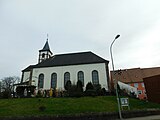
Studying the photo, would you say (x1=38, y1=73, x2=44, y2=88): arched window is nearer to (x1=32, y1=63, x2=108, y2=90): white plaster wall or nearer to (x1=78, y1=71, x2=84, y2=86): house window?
(x1=32, y1=63, x2=108, y2=90): white plaster wall

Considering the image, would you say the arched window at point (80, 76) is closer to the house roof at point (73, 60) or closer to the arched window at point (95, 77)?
the house roof at point (73, 60)

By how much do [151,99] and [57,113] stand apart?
1953cm

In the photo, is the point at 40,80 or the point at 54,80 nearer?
the point at 54,80

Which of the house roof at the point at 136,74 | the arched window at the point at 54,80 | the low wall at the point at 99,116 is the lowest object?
the low wall at the point at 99,116

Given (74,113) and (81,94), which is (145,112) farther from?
(81,94)

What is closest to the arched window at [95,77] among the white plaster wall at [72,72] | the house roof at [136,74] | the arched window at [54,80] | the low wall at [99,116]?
the white plaster wall at [72,72]

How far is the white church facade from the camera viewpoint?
3426cm

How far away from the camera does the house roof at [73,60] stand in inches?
→ 1428

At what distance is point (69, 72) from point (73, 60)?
146 inches

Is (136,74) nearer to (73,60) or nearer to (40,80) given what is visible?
(73,60)

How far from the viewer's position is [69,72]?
1417 inches

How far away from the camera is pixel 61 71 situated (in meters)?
36.2

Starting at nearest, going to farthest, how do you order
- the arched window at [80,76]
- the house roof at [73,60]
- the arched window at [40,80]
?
the arched window at [80,76], the arched window at [40,80], the house roof at [73,60]

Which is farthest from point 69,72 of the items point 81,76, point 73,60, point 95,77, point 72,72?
point 95,77
